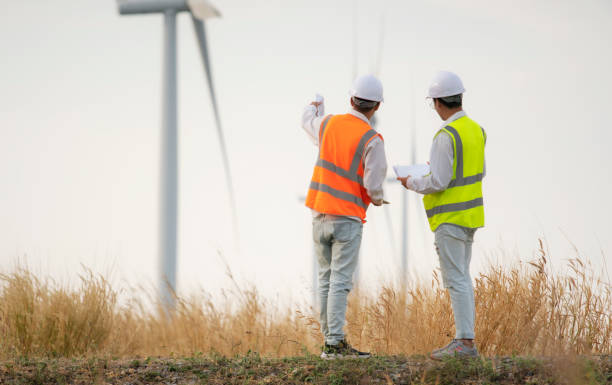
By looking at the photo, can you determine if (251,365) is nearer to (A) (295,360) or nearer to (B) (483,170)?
(A) (295,360)

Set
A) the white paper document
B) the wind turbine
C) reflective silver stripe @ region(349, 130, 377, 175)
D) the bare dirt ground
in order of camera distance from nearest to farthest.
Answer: the bare dirt ground
the white paper document
reflective silver stripe @ region(349, 130, 377, 175)
the wind turbine

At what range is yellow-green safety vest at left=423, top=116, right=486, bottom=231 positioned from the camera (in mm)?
5711

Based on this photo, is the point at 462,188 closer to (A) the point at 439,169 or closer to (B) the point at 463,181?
(B) the point at 463,181

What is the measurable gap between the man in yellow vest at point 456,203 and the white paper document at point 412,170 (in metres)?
0.06

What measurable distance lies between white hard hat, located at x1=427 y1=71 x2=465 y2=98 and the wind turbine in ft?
21.6

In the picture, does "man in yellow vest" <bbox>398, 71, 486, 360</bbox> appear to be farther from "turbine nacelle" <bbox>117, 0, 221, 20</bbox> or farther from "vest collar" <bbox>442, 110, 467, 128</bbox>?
"turbine nacelle" <bbox>117, 0, 221, 20</bbox>

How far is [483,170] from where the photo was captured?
6035 millimetres

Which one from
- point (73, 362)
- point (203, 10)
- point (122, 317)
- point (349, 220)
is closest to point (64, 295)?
point (122, 317)

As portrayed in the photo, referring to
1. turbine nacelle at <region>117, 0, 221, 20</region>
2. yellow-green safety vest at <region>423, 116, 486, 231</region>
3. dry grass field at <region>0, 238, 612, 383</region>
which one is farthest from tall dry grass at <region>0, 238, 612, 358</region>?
turbine nacelle at <region>117, 0, 221, 20</region>

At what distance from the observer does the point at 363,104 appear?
612 cm

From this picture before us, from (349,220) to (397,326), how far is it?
2.26 m

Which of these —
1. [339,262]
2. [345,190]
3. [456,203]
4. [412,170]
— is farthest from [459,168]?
[339,262]

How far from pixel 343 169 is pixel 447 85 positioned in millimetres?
1123

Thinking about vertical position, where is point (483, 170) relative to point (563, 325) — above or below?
above
